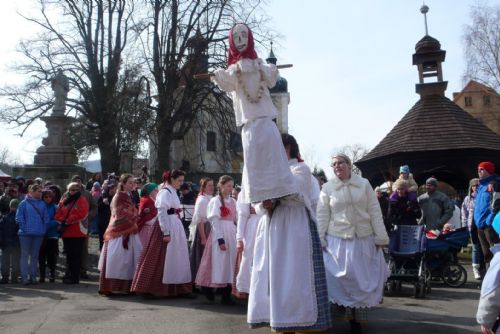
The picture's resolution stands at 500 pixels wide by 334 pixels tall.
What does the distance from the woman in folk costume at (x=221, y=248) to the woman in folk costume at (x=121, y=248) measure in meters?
1.50

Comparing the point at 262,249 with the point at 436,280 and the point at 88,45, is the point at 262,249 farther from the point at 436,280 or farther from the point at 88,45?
the point at 88,45

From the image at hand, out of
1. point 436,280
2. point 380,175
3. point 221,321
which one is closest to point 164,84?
point 380,175

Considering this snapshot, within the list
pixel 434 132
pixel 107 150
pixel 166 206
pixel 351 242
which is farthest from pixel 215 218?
pixel 107 150

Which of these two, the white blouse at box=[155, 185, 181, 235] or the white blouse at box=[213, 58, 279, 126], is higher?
the white blouse at box=[213, 58, 279, 126]

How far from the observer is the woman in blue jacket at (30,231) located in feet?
32.4

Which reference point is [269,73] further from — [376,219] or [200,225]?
[200,225]

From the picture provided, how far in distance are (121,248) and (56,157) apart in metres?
12.3

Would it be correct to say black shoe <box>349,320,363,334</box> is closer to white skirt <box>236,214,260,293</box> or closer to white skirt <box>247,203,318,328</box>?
white skirt <box>247,203,318,328</box>

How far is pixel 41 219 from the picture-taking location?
396 inches

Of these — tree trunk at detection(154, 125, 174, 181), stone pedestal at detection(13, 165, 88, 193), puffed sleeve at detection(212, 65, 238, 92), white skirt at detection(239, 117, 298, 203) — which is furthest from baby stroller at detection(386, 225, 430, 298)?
tree trunk at detection(154, 125, 174, 181)

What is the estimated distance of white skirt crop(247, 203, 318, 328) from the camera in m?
4.99

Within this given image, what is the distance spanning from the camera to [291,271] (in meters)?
5.07

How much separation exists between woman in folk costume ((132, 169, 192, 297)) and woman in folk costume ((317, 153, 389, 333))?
9.32 ft

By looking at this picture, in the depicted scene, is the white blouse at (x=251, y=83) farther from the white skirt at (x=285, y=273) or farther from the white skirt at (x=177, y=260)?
the white skirt at (x=177, y=260)
